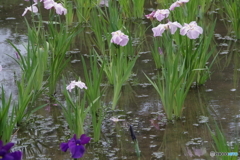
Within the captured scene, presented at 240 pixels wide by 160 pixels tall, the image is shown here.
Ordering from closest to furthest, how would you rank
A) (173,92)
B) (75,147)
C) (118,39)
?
(75,147) < (173,92) < (118,39)

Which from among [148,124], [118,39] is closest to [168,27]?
[118,39]

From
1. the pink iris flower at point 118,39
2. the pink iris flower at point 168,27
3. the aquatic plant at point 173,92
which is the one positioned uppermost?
the pink iris flower at point 168,27

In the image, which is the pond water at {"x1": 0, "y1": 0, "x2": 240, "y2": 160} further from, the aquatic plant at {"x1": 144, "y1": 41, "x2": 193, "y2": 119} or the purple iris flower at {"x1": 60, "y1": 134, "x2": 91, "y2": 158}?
the purple iris flower at {"x1": 60, "y1": 134, "x2": 91, "y2": 158}

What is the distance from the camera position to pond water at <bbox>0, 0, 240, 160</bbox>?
286 centimetres

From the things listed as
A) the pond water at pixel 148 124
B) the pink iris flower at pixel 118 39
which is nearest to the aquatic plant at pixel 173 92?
the pond water at pixel 148 124

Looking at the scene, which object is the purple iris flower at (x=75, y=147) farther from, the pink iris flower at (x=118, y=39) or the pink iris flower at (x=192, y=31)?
the pink iris flower at (x=192, y=31)

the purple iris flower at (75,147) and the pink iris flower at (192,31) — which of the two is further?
the pink iris flower at (192,31)

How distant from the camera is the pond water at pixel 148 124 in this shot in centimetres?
286

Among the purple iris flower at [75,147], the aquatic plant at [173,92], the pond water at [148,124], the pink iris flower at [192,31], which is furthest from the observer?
the pink iris flower at [192,31]

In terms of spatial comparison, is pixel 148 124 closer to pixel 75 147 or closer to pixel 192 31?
pixel 192 31

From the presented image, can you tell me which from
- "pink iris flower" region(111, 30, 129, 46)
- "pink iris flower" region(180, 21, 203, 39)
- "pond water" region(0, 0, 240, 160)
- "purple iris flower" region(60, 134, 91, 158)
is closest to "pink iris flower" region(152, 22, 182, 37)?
"pink iris flower" region(180, 21, 203, 39)

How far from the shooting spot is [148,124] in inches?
127

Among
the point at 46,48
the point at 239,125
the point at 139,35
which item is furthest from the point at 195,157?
the point at 139,35

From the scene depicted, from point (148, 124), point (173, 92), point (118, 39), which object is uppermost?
point (118, 39)
